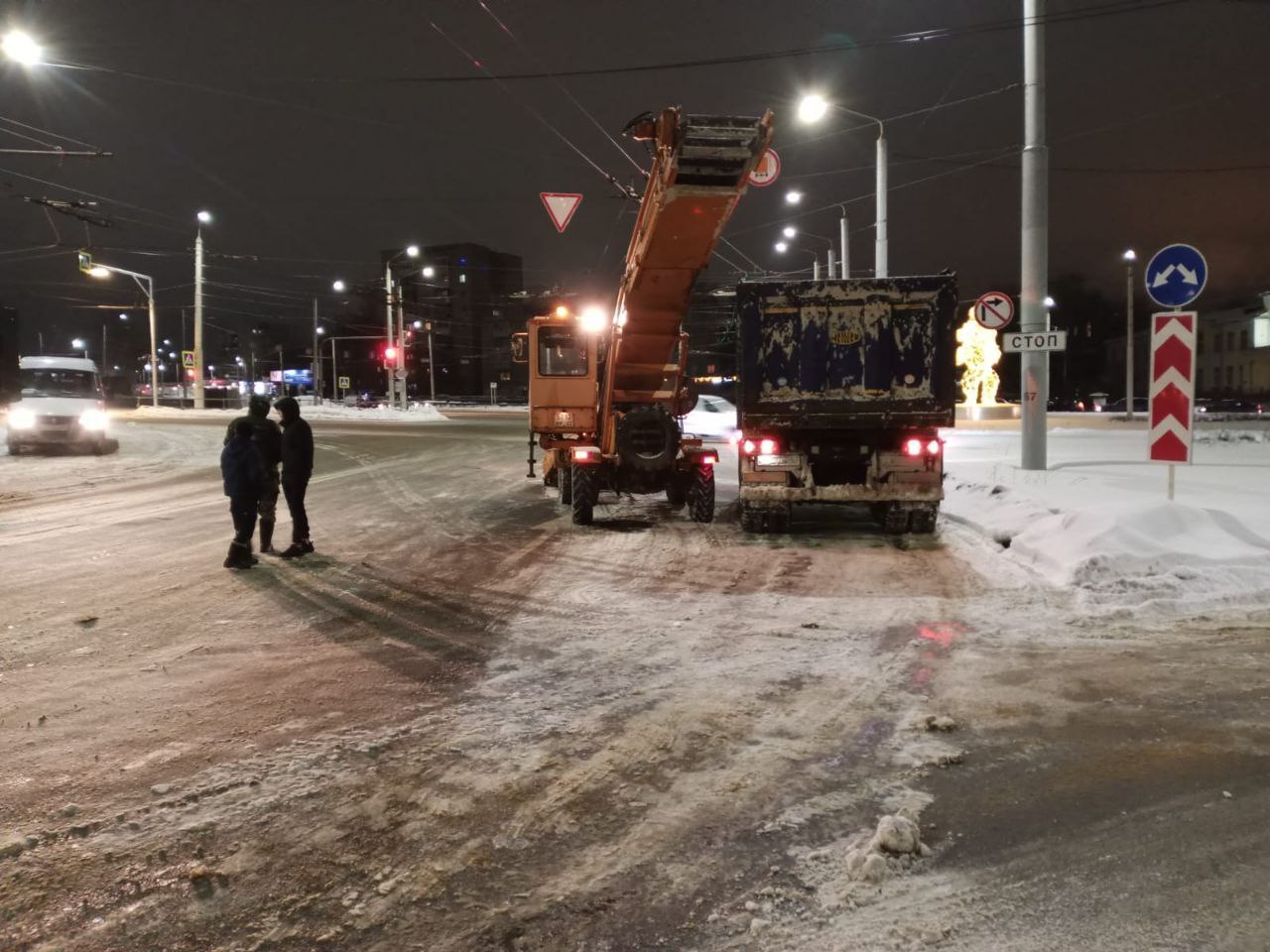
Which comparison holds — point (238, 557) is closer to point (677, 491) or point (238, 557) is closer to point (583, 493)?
point (583, 493)

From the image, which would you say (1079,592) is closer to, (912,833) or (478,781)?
(912,833)

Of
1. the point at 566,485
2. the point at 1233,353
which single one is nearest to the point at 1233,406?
the point at 1233,353

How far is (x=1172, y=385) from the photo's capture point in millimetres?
9695

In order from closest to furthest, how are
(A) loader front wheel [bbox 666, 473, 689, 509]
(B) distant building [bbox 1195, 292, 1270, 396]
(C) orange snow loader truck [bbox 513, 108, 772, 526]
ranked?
(C) orange snow loader truck [bbox 513, 108, 772, 526] → (A) loader front wheel [bbox 666, 473, 689, 509] → (B) distant building [bbox 1195, 292, 1270, 396]

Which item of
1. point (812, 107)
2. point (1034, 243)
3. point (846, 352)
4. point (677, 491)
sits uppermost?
point (812, 107)

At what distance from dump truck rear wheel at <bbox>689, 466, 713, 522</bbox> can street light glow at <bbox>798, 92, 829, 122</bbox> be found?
36.5 feet

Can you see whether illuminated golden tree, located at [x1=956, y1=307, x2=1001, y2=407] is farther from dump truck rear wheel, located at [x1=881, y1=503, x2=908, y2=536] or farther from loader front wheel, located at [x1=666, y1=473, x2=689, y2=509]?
dump truck rear wheel, located at [x1=881, y1=503, x2=908, y2=536]

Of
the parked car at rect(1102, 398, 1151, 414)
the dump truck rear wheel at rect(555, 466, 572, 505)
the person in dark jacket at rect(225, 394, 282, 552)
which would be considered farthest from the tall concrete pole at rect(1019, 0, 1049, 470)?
the parked car at rect(1102, 398, 1151, 414)

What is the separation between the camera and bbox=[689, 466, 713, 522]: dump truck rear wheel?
12070 millimetres

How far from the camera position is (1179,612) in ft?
22.2

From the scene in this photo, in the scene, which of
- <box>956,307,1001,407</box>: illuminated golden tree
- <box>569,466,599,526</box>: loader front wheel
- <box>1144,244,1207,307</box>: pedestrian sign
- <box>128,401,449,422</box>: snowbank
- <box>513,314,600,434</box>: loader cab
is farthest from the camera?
<box>128,401,449,422</box>: snowbank

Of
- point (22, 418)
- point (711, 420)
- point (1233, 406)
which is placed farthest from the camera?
point (1233, 406)

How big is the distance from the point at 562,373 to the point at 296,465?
431cm

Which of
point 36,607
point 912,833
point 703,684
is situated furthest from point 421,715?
point 36,607
